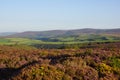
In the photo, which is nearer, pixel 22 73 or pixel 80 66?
pixel 22 73

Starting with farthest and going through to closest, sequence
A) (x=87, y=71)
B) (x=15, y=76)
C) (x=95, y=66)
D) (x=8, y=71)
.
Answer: (x=8, y=71)
(x=95, y=66)
(x=87, y=71)
(x=15, y=76)

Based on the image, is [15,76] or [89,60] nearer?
[15,76]

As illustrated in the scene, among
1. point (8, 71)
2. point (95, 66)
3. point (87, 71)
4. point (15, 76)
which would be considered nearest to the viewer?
point (15, 76)

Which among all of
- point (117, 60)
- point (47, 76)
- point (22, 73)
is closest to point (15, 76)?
point (22, 73)

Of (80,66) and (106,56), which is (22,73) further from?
(106,56)

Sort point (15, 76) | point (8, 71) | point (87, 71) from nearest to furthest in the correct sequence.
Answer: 1. point (15, 76)
2. point (87, 71)
3. point (8, 71)

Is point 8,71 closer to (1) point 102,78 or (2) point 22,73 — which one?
(2) point 22,73

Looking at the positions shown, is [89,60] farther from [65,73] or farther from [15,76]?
[15,76]

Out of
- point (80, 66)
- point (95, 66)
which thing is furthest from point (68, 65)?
point (95, 66)

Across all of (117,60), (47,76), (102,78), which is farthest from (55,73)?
(117,60)
